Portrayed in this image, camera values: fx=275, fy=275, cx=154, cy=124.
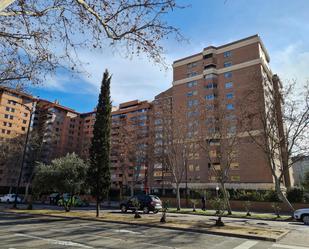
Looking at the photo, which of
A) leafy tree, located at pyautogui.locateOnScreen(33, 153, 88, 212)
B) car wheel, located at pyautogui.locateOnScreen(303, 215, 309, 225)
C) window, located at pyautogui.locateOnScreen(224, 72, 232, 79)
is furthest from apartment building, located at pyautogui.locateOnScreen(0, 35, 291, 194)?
car wheel, located at pyautogui.locateOnScreen(303, 215, 309, 225)

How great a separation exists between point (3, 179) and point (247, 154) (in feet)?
221

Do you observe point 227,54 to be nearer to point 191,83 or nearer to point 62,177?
point 191,83

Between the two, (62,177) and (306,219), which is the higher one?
(62,177)

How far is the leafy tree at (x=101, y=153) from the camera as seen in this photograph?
64.7 ft

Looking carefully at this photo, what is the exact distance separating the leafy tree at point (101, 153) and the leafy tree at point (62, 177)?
2782 millimetres

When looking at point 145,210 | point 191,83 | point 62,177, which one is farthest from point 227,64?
point 62,177

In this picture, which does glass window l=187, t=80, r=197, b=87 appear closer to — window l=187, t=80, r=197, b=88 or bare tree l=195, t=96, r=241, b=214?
window l=187, t=80, r=197, b=88

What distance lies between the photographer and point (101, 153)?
20.1 meters

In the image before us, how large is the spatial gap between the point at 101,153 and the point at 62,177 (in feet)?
14.4

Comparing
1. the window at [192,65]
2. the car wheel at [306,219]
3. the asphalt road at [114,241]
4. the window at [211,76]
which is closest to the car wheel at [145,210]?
the car wheel at [306,219]

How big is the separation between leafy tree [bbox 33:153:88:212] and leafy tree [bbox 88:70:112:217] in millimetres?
2782

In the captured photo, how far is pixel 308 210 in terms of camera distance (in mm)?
19938

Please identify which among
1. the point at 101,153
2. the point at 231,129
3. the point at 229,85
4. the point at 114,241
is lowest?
the point at 114,241

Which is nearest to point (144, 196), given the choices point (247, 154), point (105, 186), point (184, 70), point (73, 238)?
point (105, 186)
